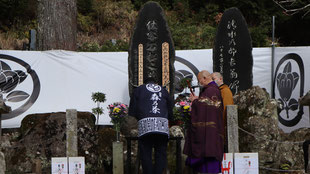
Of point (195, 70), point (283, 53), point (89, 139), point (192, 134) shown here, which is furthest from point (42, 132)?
point (283, 53)

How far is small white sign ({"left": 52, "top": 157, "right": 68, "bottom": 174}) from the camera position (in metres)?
5.91

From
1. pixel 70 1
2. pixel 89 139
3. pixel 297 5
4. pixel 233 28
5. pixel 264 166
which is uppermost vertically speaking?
pixel 297 5

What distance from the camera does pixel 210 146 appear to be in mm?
5617

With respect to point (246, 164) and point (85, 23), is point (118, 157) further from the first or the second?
point (85, 23)

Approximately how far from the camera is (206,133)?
5.68 m

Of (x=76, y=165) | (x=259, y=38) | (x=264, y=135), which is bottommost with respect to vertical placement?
(x=76, y=165)

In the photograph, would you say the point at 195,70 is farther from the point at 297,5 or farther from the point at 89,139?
the point at 297,5

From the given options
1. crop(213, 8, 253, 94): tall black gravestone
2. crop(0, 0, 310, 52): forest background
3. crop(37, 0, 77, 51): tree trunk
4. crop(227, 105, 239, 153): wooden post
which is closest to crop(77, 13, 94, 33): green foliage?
crop(0, 0, 310, 52): forest background

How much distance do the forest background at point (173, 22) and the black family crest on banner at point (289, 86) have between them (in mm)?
3657

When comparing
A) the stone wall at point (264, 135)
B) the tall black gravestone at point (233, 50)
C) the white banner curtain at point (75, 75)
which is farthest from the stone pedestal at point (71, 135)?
the tall black gravestone at point (233, 50)

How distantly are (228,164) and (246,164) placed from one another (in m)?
0.25

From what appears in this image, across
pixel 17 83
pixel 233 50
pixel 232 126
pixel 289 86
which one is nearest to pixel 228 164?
pixel 232 126

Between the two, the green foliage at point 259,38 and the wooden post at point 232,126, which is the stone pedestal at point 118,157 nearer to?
the wooden post at point 232,126

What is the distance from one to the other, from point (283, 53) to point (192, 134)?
5.62 meters
